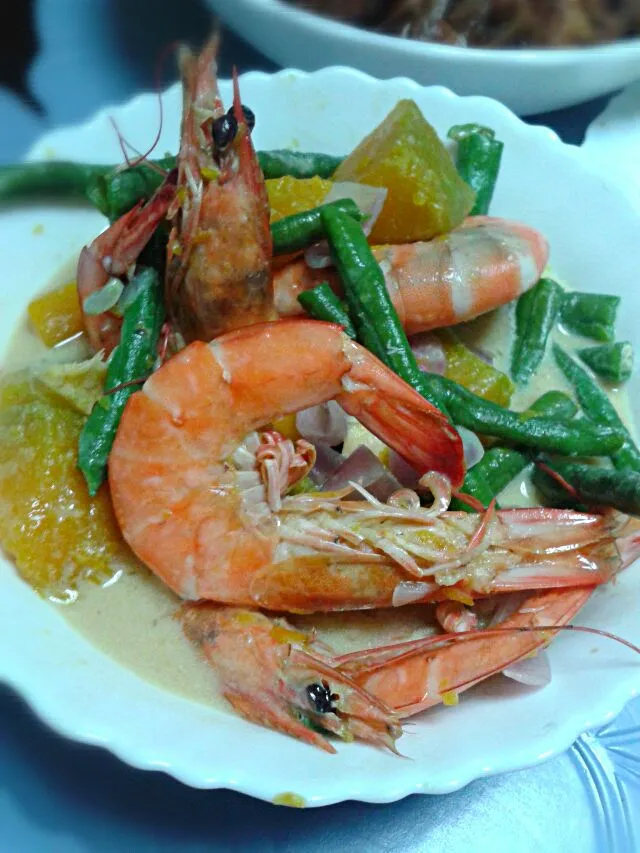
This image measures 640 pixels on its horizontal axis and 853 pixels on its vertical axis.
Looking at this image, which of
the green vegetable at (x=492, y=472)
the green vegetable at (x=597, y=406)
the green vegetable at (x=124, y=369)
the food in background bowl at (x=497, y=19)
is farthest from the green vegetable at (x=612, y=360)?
the green vegetable at (x=124, y=369)

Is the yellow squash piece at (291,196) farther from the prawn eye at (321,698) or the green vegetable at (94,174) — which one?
the prawn eye at (321,698)

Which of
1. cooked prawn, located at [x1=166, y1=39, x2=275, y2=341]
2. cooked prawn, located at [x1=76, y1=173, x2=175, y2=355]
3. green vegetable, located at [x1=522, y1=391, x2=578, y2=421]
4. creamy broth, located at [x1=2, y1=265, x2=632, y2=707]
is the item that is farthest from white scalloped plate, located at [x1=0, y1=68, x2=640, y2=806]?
cooked prawn, located at [x1=166, y1=39, x2=275, y2=341]

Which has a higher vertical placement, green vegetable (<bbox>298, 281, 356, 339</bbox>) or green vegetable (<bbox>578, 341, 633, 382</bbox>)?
green vegetable (<bbox>298, 281, 356, 339</bbox>)

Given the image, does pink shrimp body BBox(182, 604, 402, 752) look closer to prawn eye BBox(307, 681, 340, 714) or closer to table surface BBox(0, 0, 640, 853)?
prawn eye BBox(307, 681, 340, 714)

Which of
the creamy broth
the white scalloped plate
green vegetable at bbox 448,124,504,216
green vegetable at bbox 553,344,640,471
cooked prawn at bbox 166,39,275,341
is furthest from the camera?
green vegetable at bbox 448,124,504,216

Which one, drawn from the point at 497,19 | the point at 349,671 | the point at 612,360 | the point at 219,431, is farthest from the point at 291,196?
the point at 349,671

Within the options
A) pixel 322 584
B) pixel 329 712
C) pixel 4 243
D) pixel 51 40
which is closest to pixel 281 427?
pixel 322 584

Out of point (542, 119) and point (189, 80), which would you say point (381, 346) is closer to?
point (189, 80)
